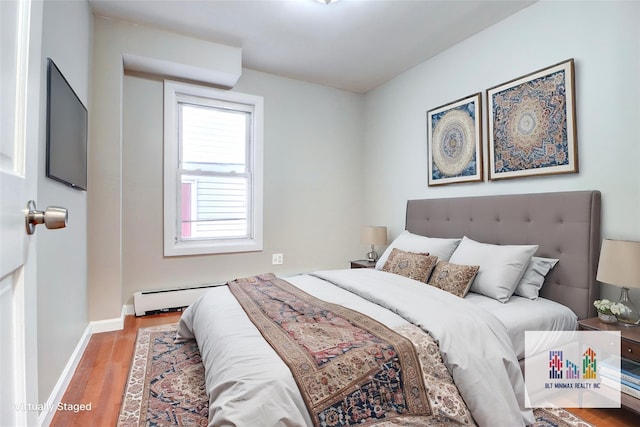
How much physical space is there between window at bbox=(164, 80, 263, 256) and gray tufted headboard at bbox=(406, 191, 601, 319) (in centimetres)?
236

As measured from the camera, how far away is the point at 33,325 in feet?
2.41

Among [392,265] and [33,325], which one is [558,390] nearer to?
[392,265]

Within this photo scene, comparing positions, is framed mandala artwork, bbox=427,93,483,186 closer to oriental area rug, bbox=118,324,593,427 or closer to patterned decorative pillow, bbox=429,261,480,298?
patterned decorative pillow, bbox=429,261,480,298

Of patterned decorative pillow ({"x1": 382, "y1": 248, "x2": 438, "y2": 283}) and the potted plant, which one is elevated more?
patterned decorative pillow ({"x1": 382, "y1": 248, "x2": 438, "y2": 283})

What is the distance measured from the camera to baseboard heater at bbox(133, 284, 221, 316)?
325cm

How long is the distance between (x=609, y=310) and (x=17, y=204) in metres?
2.66

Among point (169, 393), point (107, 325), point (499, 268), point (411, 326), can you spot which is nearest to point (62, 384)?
point (169, 393)


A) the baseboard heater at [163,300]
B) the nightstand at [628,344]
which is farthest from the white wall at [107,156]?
the nightstand at [628,344]

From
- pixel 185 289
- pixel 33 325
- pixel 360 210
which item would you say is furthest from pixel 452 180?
pixel 33 325

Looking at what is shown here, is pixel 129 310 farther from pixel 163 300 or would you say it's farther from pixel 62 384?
pixel 62 384

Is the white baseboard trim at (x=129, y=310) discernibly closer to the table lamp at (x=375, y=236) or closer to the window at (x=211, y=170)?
the window at (x=211, y=170)

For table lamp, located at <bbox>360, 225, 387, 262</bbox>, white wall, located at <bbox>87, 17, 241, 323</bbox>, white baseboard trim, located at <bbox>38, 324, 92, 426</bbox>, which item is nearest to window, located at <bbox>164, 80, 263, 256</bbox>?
white wall, located at <bbox>87, 17, 241, 323</bbox>

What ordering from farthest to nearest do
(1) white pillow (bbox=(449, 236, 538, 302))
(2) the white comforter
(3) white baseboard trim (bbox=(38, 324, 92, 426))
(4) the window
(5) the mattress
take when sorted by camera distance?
(4) the window, (1) white pillow (bbox=(449, 236, 538, 302)), (5) the mattress, (3) white baseboard trim (bbox=(38, 324, 92, 426)), (2) the white comforter

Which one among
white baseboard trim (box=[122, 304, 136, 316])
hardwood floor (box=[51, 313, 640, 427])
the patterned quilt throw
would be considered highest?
the patterned quilt throw
